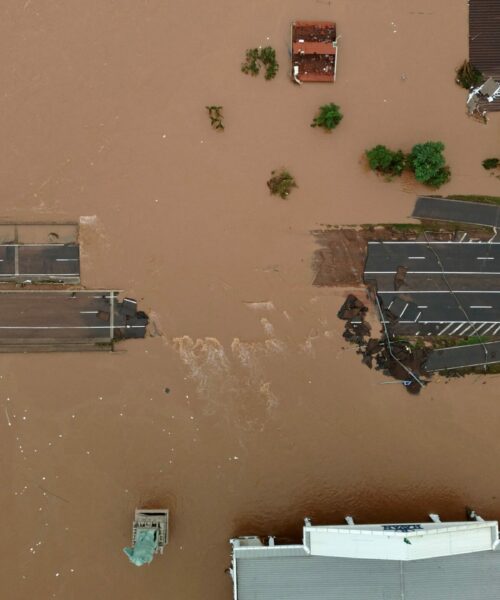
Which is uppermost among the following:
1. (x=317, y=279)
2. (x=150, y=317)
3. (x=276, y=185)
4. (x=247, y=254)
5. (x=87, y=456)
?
(x=276, y=185)

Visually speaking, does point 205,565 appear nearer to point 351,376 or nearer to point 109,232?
point 351,376

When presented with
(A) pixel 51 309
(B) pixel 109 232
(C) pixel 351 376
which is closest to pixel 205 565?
(C) pixel 351 376

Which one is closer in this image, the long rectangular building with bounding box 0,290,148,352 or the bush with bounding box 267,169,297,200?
the long rectangular building with bounding box 0,290,148,352

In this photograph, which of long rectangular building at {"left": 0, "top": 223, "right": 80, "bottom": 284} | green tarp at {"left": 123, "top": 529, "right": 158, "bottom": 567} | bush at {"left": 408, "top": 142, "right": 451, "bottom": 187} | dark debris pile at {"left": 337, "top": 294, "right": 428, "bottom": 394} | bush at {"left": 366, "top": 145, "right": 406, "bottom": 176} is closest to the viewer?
green tarp at {"left": 123, "top": 529, "right": 158, "bottom": 567}

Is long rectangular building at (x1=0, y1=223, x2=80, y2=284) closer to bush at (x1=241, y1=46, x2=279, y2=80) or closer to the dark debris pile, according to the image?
bush at (x1=241, y1=46, x2=279, y2=80)

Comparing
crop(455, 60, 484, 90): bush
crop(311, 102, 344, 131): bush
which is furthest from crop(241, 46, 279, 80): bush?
crop(455, 60, 484, 90): bush

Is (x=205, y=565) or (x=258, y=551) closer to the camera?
(x=258, y=551)
